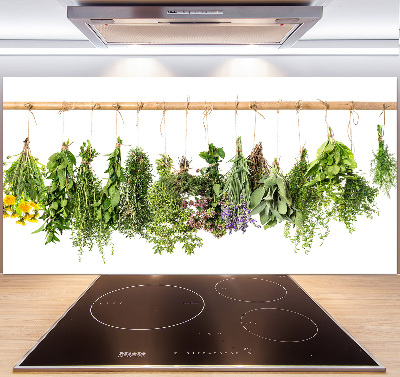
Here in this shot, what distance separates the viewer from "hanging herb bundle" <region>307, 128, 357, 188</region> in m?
1.54

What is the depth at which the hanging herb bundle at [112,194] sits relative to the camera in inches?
62.6

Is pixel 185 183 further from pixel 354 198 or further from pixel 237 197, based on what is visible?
pixel 354 198

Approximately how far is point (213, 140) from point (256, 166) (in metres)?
0.25

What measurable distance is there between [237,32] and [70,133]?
959mm

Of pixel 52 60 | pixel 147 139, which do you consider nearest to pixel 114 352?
pixel 147 139

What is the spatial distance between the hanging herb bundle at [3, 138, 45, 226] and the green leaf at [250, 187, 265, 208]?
2.93 feet

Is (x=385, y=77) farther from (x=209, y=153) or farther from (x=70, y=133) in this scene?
(x=70, y=133)

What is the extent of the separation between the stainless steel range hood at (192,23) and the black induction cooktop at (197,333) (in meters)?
0.92

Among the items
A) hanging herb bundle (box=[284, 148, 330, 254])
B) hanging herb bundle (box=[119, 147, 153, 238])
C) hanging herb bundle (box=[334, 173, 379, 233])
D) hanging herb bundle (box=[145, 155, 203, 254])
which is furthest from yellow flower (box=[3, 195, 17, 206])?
hanging herb bundle (box=[334, 173, 379, 233])

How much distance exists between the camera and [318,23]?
1.43m

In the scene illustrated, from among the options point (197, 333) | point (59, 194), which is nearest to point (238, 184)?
point (197, 333)

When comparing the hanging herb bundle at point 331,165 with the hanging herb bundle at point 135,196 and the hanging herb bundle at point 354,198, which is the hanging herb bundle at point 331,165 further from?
the hanging herb bundle at point 135,196

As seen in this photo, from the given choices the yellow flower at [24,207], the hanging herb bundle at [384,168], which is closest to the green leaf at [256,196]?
the hanging herb bundle at [384,168]

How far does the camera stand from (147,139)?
1.76 metres
